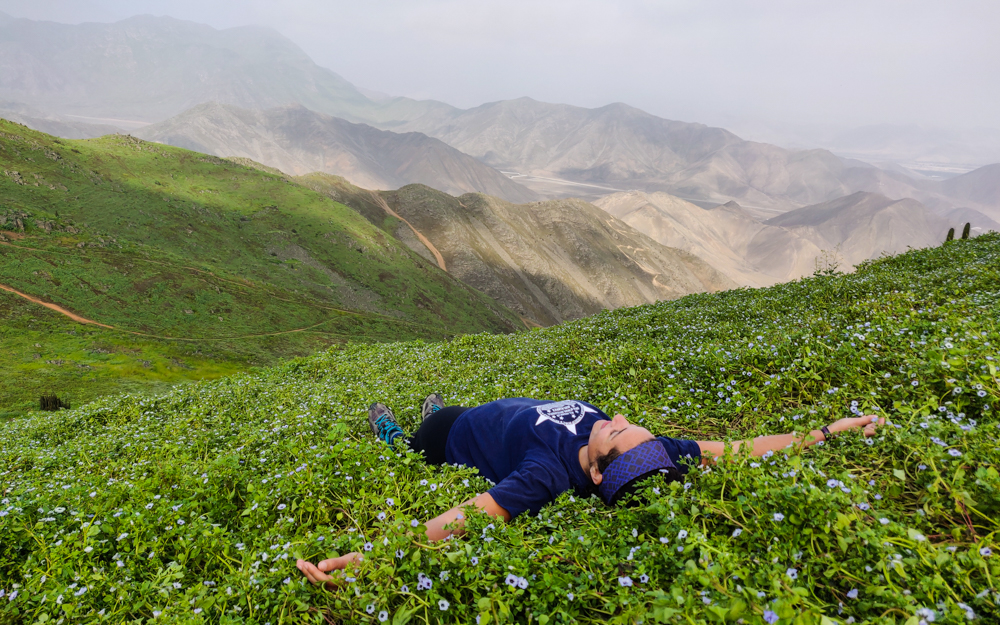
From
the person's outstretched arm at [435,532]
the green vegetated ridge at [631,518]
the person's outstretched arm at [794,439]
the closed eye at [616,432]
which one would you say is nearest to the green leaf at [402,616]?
the green vegetated ridge at [631,518]

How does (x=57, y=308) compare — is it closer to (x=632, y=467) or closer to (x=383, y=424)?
(x=383, y=424)

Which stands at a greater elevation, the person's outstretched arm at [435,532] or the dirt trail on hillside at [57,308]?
the person's outstretched arm at [435,532]

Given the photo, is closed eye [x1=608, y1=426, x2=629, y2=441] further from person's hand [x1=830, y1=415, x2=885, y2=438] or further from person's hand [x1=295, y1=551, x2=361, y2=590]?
person's hand [x1=295, y1=551, x2=361, y2=590]

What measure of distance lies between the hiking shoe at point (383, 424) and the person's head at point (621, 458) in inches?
112

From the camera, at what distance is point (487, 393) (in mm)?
8820

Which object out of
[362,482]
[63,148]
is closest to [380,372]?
[362,482]

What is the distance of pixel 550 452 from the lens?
467cm

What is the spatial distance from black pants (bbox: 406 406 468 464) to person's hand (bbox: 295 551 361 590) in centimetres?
225

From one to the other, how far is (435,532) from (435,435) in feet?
7.50

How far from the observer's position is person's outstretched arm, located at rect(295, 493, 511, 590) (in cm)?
335

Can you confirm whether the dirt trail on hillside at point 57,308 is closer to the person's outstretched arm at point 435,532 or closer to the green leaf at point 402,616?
the person's outstretched arm at point 435,532

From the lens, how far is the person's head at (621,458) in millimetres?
4188

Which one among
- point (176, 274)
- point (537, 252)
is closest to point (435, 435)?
point (176, 274)

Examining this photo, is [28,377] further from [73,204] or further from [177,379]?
[73,204]
